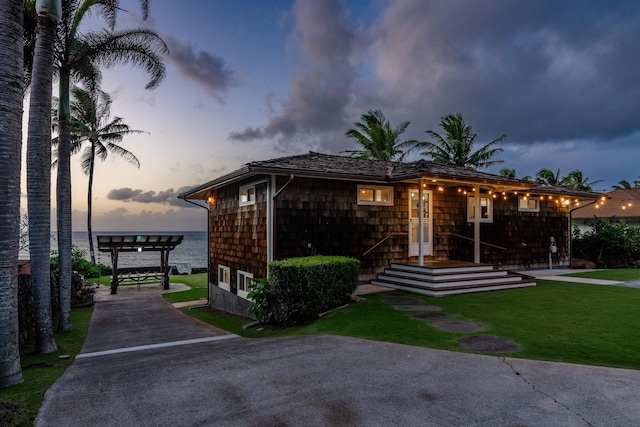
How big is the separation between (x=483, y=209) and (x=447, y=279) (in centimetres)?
494

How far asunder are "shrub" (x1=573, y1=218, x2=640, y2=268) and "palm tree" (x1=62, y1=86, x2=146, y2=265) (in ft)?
92.9

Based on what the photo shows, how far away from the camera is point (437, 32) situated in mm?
15430

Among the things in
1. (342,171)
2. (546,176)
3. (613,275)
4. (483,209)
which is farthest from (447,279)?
(546,176)

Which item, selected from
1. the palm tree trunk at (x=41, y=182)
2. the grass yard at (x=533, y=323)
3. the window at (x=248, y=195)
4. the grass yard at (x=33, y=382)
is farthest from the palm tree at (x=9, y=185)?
the window at (x=248, y=195)

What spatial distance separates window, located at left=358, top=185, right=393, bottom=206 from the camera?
11.1 m

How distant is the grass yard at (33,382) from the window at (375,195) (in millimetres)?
7997

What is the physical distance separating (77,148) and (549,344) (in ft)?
94.1

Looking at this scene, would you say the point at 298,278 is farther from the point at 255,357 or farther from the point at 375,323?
the point at 255,357

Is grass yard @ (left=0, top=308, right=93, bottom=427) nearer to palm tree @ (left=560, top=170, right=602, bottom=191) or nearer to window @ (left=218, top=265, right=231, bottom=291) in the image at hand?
window @ (left=218, top=265, right=231, bottom=291)

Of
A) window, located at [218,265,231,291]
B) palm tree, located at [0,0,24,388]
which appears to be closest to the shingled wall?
window, located at [218,265,231,291]

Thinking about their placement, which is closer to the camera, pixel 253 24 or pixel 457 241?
pixel 457 241

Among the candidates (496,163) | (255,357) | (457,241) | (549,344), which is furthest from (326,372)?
(496,163)

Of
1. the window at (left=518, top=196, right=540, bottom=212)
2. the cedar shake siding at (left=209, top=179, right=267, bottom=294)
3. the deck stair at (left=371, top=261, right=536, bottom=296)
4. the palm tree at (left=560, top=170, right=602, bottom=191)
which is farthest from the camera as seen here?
the palm tree at (left=560, top=170, right=602, bottom=191)

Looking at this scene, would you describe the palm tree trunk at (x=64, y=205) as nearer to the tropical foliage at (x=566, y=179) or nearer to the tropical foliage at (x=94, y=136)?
the tropical foliage at (x=94, y=136)
